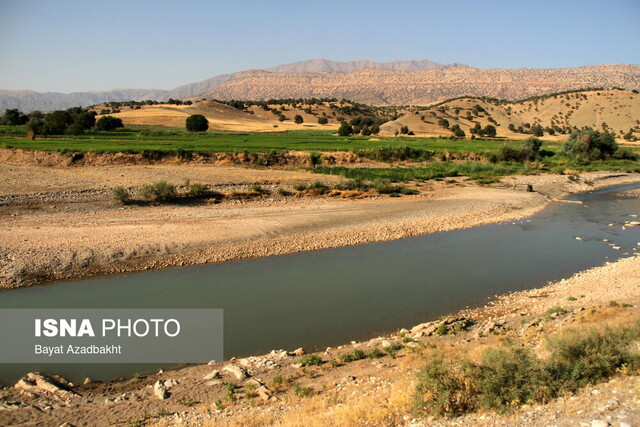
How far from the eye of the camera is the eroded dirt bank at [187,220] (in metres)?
17.0

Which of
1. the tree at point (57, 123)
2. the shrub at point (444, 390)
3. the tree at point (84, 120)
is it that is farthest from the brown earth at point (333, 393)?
Result: the tree at point (84, 120)

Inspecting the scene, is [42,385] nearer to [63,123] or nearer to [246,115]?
[63,123]

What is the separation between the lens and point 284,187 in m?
30.4

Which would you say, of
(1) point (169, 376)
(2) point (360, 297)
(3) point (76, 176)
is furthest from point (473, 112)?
(1) point (169, 376)

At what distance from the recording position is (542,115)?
91.3 m

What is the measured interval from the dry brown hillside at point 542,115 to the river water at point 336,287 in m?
52.4

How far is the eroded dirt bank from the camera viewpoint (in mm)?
17016

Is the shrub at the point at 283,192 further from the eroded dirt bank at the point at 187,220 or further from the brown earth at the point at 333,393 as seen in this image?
the brown earth at the point at 333,393

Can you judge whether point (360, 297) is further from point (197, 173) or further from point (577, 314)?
point (197, 173)

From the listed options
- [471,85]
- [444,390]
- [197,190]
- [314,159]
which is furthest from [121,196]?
[471,85]

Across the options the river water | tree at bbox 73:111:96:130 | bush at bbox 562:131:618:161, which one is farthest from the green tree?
the river water

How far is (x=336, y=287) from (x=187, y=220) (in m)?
9.32

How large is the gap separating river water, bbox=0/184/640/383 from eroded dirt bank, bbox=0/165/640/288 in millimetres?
887

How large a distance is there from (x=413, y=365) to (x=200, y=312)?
20.3ft
